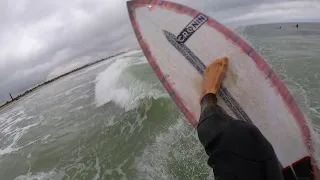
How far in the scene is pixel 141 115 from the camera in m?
7.78

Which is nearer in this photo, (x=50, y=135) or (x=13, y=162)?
(x=13, y=162)

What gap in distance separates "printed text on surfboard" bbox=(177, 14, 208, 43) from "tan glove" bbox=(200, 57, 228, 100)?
0.82 m

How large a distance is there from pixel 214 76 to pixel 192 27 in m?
1.27

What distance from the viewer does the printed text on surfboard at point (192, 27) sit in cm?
419

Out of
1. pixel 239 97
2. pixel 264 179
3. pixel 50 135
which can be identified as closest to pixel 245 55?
pixel 239 97

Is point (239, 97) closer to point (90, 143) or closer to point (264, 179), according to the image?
point (264, 179)

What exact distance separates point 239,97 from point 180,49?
4.32 ft

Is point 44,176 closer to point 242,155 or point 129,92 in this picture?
point 129,92

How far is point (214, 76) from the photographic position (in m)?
3.33

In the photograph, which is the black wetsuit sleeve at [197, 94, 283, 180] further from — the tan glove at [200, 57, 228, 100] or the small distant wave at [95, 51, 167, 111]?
the small distant wave at [95, 51, 167, 111]

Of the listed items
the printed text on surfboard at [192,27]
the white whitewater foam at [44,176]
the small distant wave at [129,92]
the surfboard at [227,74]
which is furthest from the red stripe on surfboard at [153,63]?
the small distant wave at [129,92]

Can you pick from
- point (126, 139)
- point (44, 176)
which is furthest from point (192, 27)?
point (44, 176)

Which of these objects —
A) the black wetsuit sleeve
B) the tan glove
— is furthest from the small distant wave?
the black wetsuit sleeve

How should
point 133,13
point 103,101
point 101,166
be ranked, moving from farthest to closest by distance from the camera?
point 103,101 < point 101,166 < point 133,13
